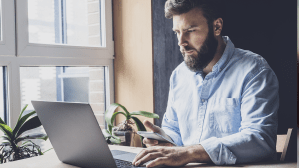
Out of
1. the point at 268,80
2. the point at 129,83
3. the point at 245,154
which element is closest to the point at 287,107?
the point at 268,80

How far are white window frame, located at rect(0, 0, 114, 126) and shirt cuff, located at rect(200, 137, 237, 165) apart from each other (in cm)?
133

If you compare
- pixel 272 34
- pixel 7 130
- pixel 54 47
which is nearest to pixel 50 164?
pixel 7 130

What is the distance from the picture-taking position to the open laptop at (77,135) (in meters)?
0.81

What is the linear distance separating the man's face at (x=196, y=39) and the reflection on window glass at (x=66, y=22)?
1.02 meters

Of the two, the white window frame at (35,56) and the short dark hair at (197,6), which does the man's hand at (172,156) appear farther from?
the white window frame at (35,56)

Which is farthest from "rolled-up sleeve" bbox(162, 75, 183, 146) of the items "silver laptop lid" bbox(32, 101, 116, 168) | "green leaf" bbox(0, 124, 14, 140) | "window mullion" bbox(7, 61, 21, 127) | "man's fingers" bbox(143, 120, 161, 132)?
"window mullion" bbox(7, 61, 21, 127)

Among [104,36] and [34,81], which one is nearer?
[34,81]

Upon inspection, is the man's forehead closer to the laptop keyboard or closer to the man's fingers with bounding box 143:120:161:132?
the man's fingers with bounding box 143:120:161:132

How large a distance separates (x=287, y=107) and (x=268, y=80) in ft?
2.21

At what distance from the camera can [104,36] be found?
2395 millimetres

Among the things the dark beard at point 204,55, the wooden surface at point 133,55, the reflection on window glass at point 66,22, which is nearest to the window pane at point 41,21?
the reflection on window glass at point 66,22

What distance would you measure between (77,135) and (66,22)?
1.51 metres

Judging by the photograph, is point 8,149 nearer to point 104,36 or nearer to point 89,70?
point 89,70

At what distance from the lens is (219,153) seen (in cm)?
98
